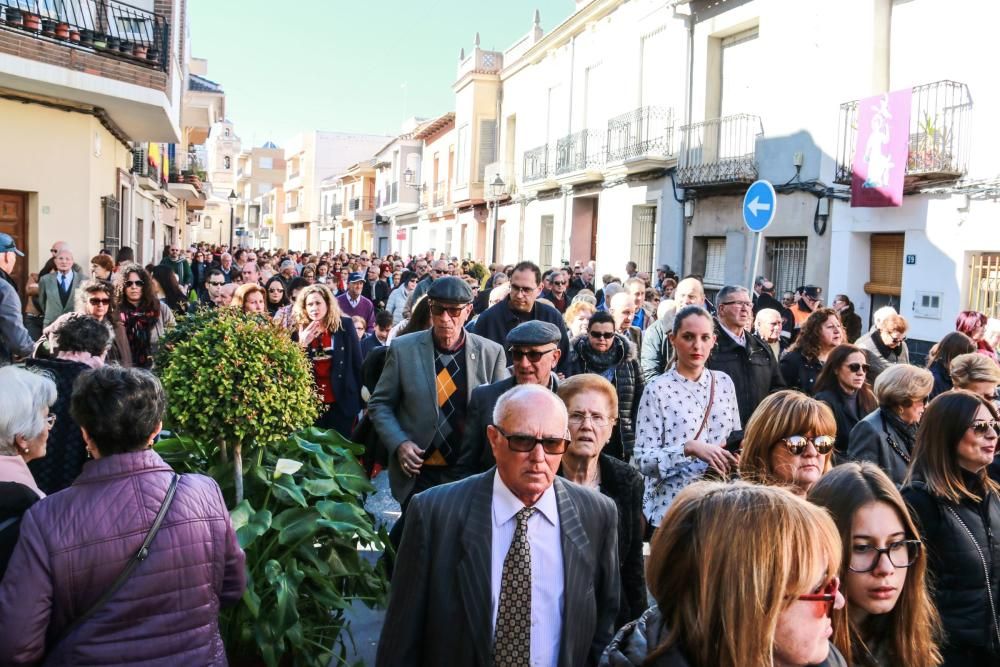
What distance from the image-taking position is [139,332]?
7590mm

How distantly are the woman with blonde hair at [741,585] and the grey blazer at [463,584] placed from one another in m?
0.70

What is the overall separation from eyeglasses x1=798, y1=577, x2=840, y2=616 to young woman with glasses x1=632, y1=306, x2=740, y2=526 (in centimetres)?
235

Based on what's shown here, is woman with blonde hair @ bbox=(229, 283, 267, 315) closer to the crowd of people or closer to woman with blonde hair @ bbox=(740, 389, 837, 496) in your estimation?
the crowd of people

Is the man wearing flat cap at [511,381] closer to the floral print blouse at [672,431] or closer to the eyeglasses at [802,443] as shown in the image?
the floral print blouse at [672,431]

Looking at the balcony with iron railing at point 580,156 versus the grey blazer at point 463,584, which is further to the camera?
the balcony with iron railing at point 580,156

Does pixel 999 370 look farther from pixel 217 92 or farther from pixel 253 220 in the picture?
pixel 253 220

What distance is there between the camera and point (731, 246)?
17.5 metres

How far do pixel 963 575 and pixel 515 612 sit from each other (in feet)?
5.91

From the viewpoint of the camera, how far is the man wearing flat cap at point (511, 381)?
13.8 feet

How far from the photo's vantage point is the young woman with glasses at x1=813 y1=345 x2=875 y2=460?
5.59 m

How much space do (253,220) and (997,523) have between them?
100577 millimetres

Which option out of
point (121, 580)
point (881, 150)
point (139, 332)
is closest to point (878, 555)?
point (121, 580)

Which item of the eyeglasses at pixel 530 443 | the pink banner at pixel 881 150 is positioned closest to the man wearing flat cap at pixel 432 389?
the eyeglasses at pixel 530 443

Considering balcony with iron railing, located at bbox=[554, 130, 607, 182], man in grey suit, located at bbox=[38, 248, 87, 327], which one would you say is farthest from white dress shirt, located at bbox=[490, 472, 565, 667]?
balcony with iron railing, located at bbox=[554, 130, 607, 182]
